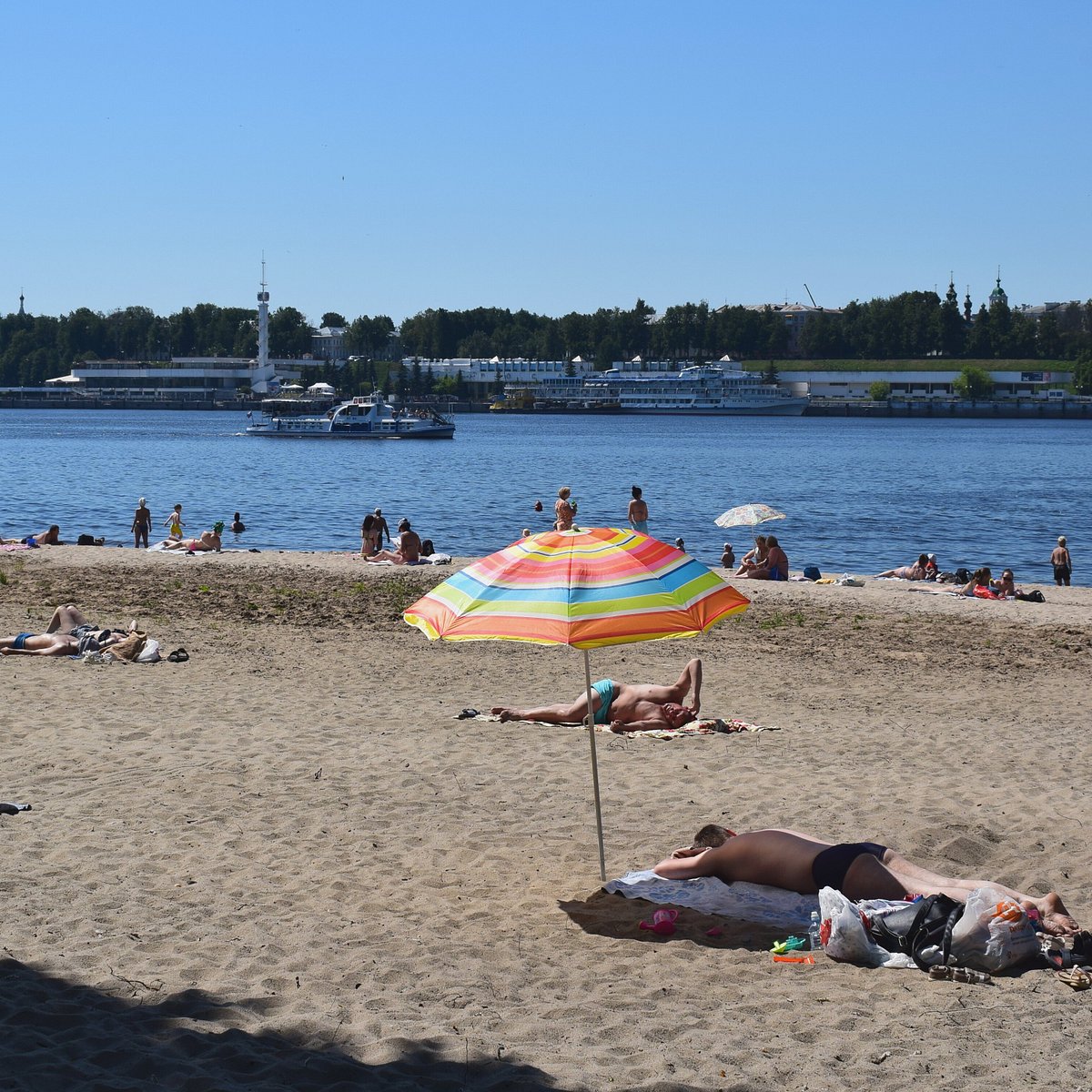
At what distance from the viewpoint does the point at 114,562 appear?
24703 millimetres

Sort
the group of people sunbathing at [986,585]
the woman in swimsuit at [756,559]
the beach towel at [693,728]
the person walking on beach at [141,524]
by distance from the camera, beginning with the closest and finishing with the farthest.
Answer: the beach towel at [693,728] → the group of people sunbathing at [986,585] → the woman in swimsuit at [756,559] → the person walking on beach at [141,524]

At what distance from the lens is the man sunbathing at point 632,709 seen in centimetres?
1070

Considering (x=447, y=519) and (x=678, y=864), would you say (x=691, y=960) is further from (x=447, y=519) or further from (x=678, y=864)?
(x=447, y=519)

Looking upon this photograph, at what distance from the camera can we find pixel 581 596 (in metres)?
6.23

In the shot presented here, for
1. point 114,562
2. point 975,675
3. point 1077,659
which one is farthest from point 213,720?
point 114,562

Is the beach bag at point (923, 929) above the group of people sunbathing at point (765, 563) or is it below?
above

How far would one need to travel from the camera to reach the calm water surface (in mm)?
39812

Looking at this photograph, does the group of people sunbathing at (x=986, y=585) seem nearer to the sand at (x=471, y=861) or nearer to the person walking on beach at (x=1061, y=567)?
the person walking on beach at (x=1061, y=567)

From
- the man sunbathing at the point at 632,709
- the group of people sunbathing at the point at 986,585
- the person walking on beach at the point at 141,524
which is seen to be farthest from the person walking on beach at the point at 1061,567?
the person walking on beach at the point at 141,524

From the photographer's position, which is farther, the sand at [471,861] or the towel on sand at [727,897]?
the towel on sand at [727,897]

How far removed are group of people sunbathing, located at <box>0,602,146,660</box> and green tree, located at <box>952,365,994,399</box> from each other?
190346 millimetres

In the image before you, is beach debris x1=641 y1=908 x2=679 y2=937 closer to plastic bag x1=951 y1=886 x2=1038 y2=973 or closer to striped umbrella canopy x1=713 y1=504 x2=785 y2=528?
plastic bag x1=951 y1=886 x2=1038 y2=973

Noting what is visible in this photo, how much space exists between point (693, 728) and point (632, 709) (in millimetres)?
494

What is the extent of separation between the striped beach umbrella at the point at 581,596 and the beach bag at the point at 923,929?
153cm
